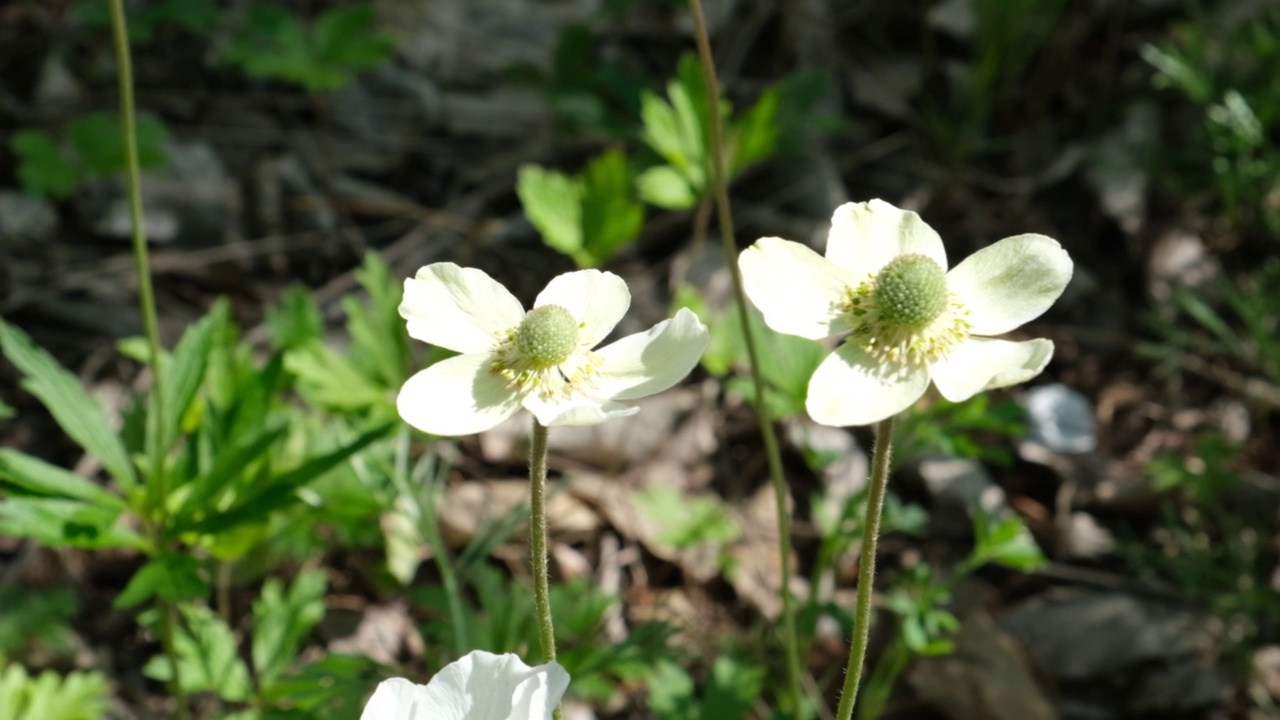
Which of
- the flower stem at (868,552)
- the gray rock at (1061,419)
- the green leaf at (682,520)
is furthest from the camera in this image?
the gray rock at (1061,419)

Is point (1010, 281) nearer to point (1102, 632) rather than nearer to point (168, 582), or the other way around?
point (168, 582)

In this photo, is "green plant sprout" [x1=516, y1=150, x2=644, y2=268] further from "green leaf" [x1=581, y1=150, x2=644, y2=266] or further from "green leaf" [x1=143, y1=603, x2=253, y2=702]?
"green leaf" [x1=143, y1=603, x2=253, y2=702]

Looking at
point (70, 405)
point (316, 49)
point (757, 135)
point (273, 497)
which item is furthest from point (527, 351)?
point (316, 49)

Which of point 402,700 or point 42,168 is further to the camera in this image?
point 42,168

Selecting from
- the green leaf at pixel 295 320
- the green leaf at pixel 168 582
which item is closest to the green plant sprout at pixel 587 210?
the green leaf at pixel 295 320

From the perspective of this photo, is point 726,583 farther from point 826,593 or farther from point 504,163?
point 504,163

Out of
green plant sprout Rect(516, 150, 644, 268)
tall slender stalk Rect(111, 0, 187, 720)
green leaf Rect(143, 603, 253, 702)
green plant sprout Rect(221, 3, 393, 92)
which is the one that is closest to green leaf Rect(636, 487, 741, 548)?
green plant sprout Rect(516, 150, 644, 268)

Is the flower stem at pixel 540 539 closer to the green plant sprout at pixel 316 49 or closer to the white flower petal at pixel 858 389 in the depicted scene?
the white flower petal at pixel 858 389

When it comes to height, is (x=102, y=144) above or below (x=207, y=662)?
above
